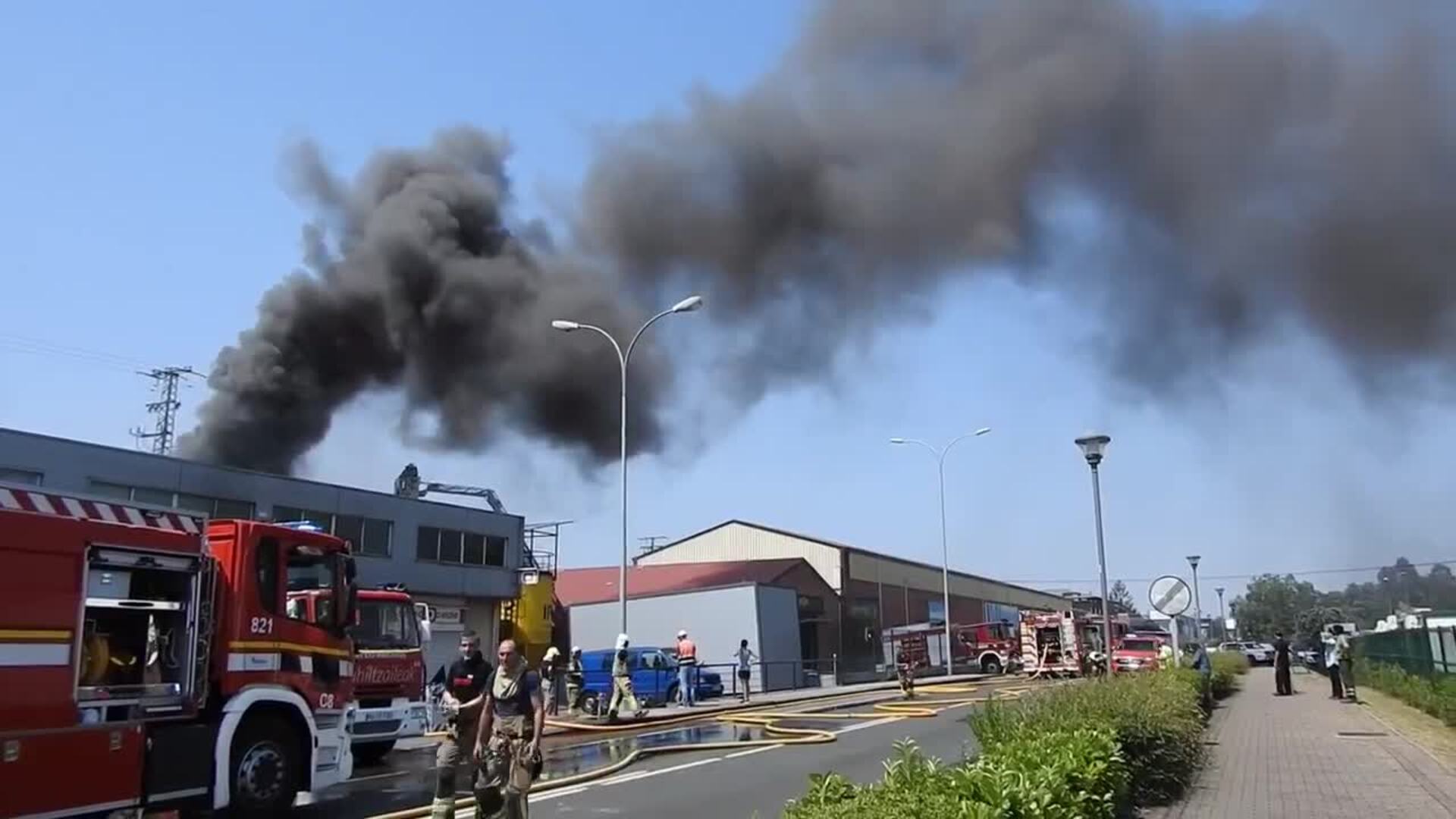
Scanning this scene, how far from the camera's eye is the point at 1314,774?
36.3 feet

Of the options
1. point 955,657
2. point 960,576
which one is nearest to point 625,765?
point 955,657

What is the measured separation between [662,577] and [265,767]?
1572 inches

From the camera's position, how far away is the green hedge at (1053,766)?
512cm

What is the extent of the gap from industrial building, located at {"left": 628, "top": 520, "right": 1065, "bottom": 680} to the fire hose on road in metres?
20.7

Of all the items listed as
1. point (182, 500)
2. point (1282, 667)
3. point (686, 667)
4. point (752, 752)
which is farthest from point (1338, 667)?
point (182, 500)

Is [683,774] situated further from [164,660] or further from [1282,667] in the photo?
[1282,667]

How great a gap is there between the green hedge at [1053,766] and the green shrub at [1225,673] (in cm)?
1271

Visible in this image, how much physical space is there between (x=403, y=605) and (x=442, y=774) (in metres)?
7.60

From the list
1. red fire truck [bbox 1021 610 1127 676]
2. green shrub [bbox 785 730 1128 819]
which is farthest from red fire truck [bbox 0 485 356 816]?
red fire truck [bbox 1021 610 1127 676]

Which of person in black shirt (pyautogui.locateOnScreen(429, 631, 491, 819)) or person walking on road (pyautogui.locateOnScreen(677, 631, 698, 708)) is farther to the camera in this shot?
person walking on road (pyautogui.locateOnScreen(677, 631, 698, 708))

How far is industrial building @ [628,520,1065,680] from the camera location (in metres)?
50.5

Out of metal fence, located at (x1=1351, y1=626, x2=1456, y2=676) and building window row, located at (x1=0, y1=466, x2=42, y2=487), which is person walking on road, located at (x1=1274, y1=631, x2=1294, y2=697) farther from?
building window row, located at (x1=0, y1=466, x2=42, y2=487)

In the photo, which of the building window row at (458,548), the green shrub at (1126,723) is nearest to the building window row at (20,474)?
the building window row at (458,548)

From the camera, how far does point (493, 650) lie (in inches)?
1209
